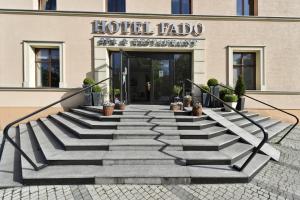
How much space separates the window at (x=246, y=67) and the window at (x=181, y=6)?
11.4 ft

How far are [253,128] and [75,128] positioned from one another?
19.6 feet

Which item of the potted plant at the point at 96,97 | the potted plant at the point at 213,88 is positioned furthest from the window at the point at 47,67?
the potted plant at the point at 213,88

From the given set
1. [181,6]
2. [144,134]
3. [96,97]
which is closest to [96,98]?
[96,97]

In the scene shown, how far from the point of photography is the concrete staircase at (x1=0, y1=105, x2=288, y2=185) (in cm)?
387

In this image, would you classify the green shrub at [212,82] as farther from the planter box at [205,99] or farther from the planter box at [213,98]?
the planter box at [205,99]

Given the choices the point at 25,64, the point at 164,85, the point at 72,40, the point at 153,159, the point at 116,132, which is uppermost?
the point at 72,40

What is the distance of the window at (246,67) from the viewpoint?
10.5 meters

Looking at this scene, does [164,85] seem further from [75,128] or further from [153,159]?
[153,159]

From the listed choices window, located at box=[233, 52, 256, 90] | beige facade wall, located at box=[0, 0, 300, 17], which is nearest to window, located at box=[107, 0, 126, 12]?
beige facade wall, located at box=[0, 0, 300, 17]

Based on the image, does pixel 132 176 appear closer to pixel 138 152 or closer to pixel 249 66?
pixel 138 152

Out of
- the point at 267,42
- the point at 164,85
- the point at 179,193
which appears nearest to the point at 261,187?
the point at 179,193

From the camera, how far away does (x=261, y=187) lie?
372 centimetres

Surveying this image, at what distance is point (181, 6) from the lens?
10742mm

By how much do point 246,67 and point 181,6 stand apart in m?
4.73
